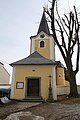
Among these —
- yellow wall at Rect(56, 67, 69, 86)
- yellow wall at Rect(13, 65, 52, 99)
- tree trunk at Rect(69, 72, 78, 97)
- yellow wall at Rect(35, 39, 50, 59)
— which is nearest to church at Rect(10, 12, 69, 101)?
yellow wall at Rect(13, 65, 52, 99)

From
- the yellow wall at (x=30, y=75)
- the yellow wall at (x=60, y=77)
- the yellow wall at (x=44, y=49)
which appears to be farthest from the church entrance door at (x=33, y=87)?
the yellow wall at (x=60, y=77)

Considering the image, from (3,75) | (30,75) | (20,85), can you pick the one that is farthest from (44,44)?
(20,85)

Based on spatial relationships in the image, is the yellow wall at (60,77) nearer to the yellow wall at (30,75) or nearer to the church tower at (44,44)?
the church tower at (44,44)

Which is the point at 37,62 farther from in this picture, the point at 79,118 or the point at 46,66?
the point at 79,118

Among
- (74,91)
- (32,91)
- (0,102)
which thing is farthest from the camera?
(32,91)

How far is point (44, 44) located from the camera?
96.8 ft

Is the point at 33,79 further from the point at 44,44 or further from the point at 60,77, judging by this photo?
the point at 44,44

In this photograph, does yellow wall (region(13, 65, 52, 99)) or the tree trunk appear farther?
yellow wall (region(13, 65, 52, 99))

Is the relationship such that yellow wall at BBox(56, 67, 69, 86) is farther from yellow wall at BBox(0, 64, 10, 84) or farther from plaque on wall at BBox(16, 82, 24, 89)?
yellow wall at BBox(0, 64, 10, 84)

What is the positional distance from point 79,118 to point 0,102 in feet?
29.6

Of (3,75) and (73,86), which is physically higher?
(3,75)

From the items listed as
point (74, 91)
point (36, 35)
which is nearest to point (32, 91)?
point (74, 91)

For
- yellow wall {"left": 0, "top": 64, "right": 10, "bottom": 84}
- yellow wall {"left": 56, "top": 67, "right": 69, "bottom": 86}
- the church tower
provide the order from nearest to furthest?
1. the church tower
2. yellow wall {"left": 56, "top": 67, "right": 69, "bottom": 86}
3. yellow wall {"left": 0, "top": 64, "right": 10, "bottom": 84}

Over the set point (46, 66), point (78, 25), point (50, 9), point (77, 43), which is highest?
point (50, 9)
